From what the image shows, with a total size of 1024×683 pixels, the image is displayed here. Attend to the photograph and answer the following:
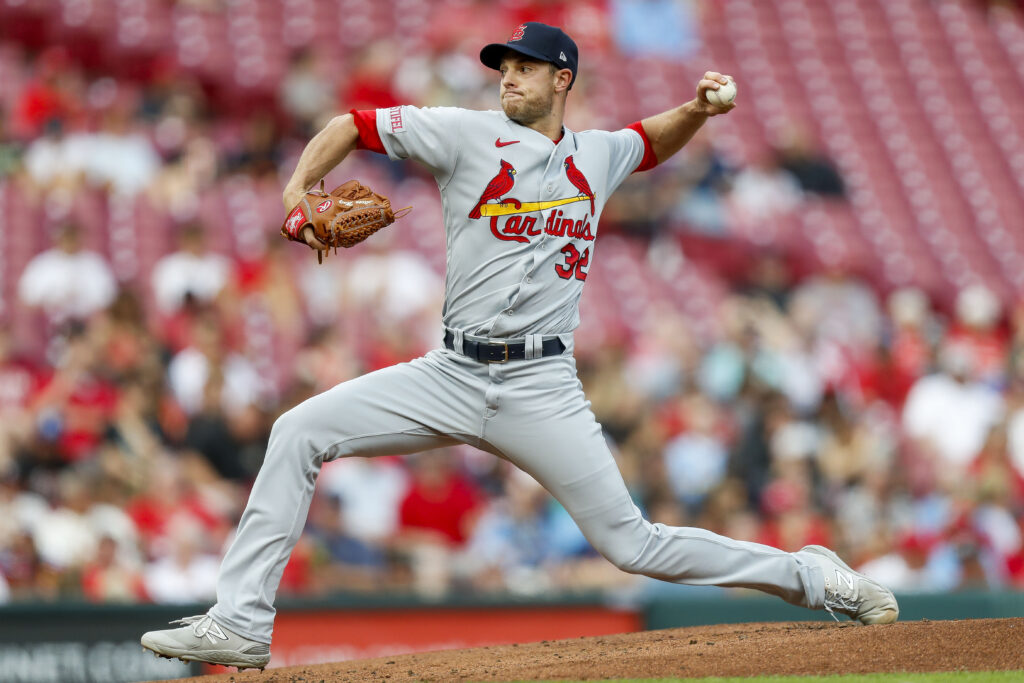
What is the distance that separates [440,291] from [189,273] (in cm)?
166

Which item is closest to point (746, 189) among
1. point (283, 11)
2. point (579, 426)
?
point (283, 11)

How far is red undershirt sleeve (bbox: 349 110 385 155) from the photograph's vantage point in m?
4.19

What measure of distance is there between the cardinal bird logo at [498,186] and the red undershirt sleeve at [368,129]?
0.33 m

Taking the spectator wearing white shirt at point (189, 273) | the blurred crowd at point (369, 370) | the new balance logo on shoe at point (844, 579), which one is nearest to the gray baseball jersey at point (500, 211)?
the new balance logo on shoe at point (844, 579)

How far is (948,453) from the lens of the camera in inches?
360

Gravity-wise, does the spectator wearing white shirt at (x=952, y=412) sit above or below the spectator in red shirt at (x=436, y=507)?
above

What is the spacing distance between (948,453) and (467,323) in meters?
5.73

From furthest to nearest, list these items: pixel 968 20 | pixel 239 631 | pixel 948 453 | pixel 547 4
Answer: pixel 968 20, pixel 547 4, pixel 948 453, pixel 239 631

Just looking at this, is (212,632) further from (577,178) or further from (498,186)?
(577,178)

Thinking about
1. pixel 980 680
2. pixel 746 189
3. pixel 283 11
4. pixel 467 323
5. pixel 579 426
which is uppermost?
pixel 283 11

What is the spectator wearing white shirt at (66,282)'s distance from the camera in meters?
8.78

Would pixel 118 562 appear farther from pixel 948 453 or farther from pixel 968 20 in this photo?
pixel 968 20

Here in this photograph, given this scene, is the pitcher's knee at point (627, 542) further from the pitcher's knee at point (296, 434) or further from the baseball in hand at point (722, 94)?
the baseball in hand at point (722, 94)

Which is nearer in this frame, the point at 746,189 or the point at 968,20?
the point at 746,189
